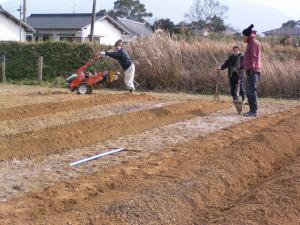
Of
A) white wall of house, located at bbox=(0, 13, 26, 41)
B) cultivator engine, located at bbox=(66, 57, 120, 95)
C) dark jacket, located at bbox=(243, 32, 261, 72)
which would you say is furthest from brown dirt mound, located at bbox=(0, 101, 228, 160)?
white wall of house, located at bbox=(0, 13, 26, 41)

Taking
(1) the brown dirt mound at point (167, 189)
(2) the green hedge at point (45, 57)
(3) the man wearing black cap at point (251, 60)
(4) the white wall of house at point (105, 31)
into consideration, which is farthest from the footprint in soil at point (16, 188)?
(4) the white wall of house at point (105, 31)

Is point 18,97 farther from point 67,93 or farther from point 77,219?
point 77,219

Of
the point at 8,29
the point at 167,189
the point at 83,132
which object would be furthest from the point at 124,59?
the point at 8,29

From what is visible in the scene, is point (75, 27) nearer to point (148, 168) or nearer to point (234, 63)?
point (234, 63)

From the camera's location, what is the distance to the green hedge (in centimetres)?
2077

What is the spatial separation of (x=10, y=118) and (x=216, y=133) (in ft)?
13.8

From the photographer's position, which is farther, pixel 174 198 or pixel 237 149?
pixel 237 149

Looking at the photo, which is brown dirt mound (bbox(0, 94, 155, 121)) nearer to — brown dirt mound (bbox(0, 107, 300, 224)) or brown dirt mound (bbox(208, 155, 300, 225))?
brown dirt mound (bbox(0, 107, 300, 224))

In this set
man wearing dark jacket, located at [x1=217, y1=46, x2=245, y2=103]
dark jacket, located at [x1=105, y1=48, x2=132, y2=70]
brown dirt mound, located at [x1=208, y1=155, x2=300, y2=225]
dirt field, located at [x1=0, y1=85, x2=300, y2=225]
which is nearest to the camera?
brown dirt mound, located at [x1=208, y1=155, x2=300, y2=225]

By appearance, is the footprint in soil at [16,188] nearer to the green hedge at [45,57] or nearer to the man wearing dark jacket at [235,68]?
the man wearing dark jacket at [235,68]

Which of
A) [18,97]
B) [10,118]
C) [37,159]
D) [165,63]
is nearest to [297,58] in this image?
[165,63]

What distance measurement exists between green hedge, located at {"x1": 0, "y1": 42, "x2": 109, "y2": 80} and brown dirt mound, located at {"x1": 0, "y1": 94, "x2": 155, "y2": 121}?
6273mm

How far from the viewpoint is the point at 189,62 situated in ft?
62.8

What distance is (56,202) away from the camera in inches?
197
